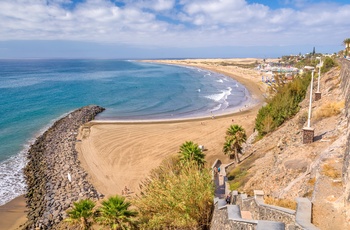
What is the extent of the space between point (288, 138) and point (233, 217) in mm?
11352

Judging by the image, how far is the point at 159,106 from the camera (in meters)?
60.8

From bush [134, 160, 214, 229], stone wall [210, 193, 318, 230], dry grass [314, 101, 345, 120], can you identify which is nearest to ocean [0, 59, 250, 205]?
bush [134, 160, 214, 229]

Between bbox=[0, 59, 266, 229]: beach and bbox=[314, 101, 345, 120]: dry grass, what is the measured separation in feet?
34.9

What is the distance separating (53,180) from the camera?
1055 inches

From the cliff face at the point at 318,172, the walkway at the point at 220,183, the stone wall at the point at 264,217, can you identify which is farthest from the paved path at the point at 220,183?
the stone wall at the point at 264,217

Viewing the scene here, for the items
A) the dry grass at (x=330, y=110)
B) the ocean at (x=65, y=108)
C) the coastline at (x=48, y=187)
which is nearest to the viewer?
the dry grass at (x=330, y=110)

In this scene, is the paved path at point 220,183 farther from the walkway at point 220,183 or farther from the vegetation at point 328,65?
the vegetation at point 328,65

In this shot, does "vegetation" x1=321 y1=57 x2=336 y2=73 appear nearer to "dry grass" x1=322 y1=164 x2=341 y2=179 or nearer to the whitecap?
"dry grass" x1=322 y1=164 x2=341 y2=179

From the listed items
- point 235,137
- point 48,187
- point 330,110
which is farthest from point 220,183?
point 48,187

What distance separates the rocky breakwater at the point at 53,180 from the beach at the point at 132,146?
902mm

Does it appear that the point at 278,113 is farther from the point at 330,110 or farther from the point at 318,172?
the point at 318,172

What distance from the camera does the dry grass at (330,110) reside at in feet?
66.6

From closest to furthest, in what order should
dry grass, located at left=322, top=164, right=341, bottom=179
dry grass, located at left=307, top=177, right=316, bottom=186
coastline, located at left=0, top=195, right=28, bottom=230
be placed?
dry grass, located at left=322, top=164, right=341, bottom=179 → dry grass, located at left=307, top=177, right=316, bottom=186 → coastline, located at left=0, top=195, right=28, bottom=230

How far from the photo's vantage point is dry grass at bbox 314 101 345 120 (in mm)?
20312
